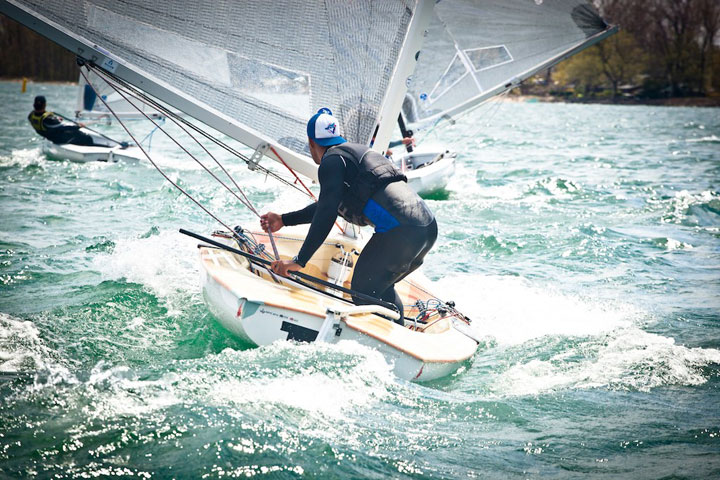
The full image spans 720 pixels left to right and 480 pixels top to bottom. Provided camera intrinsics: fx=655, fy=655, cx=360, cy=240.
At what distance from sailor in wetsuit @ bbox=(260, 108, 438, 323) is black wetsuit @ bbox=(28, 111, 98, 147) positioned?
1110cm

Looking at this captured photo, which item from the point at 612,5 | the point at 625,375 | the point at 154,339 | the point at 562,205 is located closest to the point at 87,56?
the point at 154,339

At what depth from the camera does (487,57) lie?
11539 millimetres

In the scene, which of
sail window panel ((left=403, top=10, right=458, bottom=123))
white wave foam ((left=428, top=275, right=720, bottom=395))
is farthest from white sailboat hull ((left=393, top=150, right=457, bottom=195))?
white wave foam ((left=428, top=275, right=720, bottom=395))

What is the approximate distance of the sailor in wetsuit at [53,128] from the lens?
13.4 m

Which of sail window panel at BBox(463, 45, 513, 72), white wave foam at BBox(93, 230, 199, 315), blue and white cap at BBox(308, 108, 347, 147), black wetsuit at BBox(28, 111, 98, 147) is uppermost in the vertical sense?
sail window panel at BBox(463, 45, 513, 72)

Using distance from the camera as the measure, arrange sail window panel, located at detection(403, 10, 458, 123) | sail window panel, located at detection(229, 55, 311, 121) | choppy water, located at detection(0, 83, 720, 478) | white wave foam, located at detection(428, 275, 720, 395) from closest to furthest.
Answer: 1. choppy water, located at detection(0, 83, 720, 478)
2. white wave foam, located at detection(428, 275, 720, 395)
3. sail window panel, located at detection(229, 55, 311, 121)
4. sail window panel, located at detection(403, 10, 458, 123)

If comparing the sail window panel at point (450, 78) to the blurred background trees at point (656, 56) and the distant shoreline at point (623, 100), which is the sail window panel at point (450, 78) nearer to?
the distant shoreline at point (623, 100)

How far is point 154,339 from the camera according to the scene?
4.63m

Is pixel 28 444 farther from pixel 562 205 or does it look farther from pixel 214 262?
pixel 562 205

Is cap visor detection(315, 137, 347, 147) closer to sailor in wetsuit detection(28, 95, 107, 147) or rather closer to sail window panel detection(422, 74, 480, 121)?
sail window panel detection(422, 74, 480, 121)

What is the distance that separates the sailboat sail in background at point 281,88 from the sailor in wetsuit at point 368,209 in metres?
0.24

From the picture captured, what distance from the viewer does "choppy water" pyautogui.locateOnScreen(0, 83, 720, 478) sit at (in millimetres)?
3131

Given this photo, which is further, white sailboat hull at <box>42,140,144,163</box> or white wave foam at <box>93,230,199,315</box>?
white sailboat hull at <box>42,140,144,163</box>

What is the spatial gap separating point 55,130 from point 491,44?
29.5 ft
